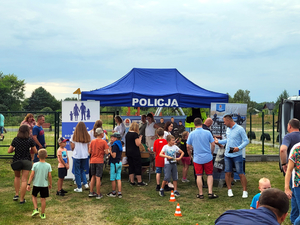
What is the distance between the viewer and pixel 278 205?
6.45 ft

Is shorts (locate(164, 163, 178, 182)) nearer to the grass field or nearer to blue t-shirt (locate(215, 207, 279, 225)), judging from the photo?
the grass field

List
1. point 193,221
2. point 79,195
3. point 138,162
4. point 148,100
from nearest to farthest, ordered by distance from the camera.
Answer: point 193,221 → point 79,195 → point 138,162 → point 148,100

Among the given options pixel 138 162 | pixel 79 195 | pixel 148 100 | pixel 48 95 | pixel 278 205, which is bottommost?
pixel 79 195

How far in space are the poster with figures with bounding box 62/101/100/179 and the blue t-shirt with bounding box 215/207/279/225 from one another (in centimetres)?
680

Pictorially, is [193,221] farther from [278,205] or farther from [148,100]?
[148,100]

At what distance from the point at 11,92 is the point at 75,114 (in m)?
72.1

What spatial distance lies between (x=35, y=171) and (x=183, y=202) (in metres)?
3.01

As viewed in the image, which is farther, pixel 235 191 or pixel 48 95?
pixel 48 95

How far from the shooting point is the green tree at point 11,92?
67.1 metres

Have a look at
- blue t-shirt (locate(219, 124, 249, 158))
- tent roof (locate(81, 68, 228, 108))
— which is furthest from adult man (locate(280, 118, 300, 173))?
tent roof (locate(81, 68, 228, 108))

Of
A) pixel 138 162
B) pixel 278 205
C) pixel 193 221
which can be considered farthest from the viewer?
pixel 138 162

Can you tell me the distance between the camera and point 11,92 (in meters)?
72.8

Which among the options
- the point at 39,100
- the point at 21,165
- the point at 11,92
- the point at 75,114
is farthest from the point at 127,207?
the point at 39,100

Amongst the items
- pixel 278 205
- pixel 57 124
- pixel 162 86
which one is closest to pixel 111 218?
pixel 278 205
